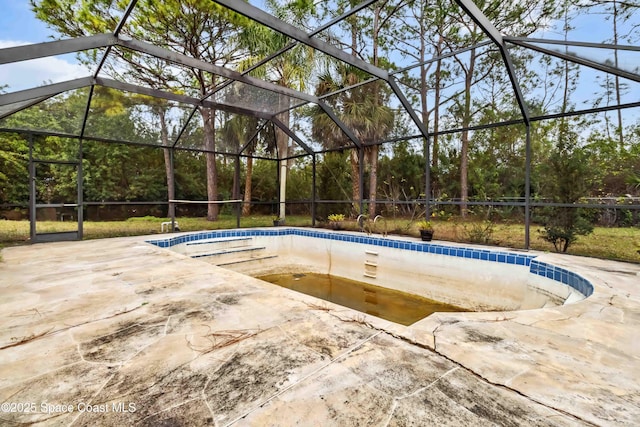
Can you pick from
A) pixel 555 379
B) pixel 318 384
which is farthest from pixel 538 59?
pixel 318 384

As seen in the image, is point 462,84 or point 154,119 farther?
point 462,84

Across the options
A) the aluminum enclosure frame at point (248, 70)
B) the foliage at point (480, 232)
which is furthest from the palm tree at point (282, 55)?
the foliage at point (480, 232)

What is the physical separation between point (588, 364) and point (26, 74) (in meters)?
6.57

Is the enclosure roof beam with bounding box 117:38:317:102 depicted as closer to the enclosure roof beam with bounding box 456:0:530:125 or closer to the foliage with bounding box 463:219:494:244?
the enclosure roof beam with bounding box 456:0:530:125

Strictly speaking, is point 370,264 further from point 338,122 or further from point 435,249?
point 338,122

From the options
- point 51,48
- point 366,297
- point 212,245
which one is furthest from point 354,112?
point 51,48

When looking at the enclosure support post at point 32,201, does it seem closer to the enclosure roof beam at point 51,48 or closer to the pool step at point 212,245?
the pool step at point 212,245

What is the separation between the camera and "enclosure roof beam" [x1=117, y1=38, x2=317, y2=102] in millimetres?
3623

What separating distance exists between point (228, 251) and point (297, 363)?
4.65 metres

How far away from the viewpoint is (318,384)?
1.15m

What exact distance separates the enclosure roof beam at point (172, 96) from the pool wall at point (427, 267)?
264cm

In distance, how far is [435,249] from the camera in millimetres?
4535

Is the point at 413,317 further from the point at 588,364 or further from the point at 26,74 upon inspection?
the point at 26,74

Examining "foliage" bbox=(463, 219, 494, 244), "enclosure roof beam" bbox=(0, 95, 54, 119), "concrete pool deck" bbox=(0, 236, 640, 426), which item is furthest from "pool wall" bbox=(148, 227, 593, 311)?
"enclosure roof beam" bbox=(0, 95, 54, 119)
